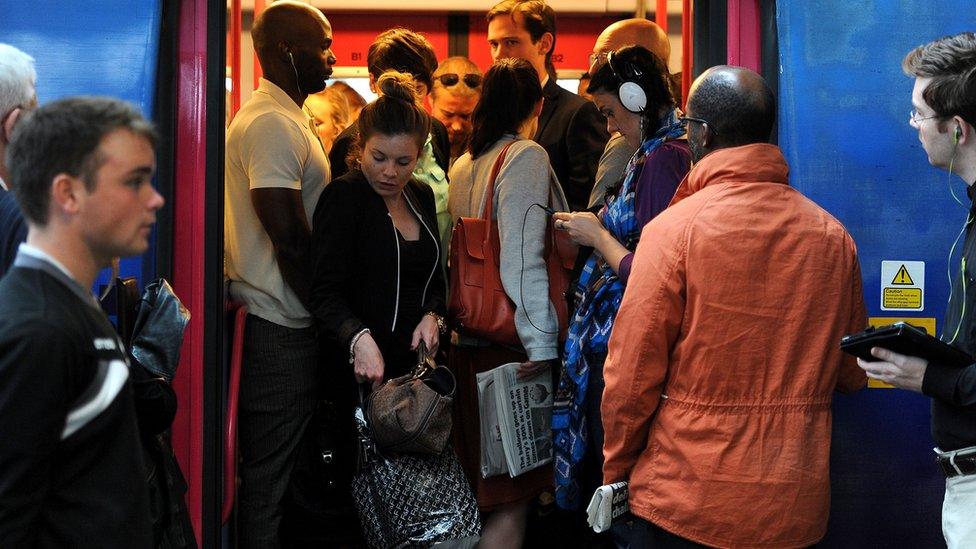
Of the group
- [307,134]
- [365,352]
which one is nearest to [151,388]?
[365,352]

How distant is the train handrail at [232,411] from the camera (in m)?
3.21

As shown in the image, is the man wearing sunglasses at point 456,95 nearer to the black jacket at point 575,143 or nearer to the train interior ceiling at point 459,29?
the black jacket at point 575,143

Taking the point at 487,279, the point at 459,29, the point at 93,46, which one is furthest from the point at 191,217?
the point at 459,29

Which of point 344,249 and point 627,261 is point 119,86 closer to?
point 344,249

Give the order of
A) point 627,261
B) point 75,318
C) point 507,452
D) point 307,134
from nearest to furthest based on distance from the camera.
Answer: point 75,318, point 627,261, point 507,452, point 307,134

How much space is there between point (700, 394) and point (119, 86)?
1711 mm

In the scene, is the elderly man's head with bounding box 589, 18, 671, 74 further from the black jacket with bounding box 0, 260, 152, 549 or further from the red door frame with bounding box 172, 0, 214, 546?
the black jacket with bounding box 0, 260, 152, 549

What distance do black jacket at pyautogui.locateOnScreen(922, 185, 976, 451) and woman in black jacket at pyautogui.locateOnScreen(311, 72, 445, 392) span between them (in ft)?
4.90

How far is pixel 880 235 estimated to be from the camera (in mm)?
2934

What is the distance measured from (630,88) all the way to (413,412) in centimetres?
107

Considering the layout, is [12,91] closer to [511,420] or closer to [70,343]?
[70,343]

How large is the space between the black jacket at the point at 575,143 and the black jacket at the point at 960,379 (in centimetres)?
180

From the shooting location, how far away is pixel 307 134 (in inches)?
142

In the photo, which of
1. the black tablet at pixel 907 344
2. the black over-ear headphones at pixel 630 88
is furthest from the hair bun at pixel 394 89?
the black tablet at pixel 907 344
